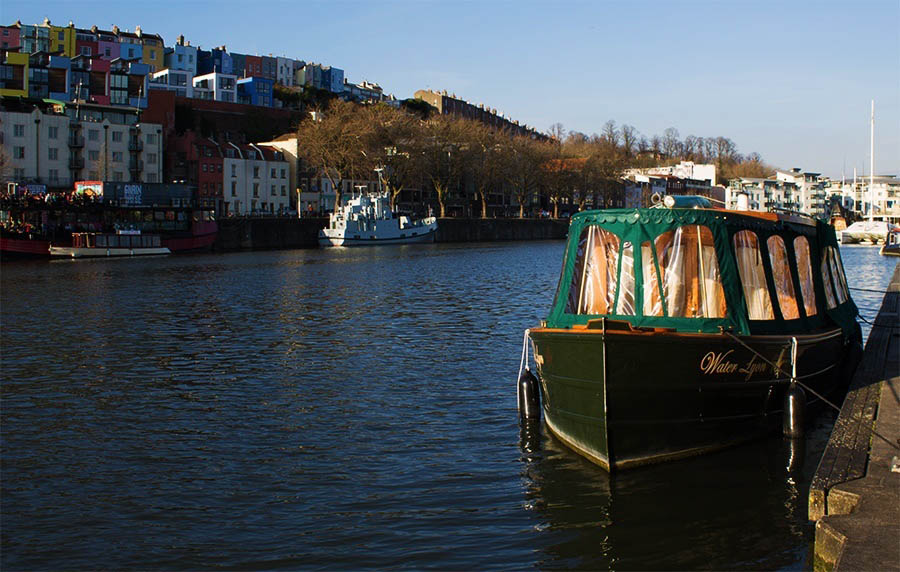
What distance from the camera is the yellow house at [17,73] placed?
102m

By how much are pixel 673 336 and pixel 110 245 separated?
68.6m

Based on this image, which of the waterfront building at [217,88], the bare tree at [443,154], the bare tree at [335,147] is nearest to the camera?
the bare tree at [335,147]

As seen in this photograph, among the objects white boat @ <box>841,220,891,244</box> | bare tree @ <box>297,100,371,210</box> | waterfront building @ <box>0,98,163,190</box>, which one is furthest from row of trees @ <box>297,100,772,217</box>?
white boat @ <box>841,220,891,244</box>

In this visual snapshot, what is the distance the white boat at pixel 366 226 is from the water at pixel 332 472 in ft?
226

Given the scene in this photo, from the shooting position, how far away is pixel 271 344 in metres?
26.9

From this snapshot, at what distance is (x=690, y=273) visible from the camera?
14.3 metres

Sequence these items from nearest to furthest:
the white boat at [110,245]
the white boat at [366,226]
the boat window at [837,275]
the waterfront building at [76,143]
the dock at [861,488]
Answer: the dock at [861,488], the boat window at [837,275], the white boat at [110,245], the waterfront building at [76,143], the white boat at [366,226]

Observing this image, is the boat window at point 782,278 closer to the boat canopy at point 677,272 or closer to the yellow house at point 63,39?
the boat canopy at point 677,272

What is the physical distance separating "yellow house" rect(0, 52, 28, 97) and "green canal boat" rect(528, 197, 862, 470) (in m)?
102

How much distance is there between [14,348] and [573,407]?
18579 millimetres

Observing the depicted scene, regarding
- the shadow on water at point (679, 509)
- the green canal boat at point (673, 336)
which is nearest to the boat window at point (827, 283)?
the green canal boat at point (673, 336)

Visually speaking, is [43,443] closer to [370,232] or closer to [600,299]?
[600,299]

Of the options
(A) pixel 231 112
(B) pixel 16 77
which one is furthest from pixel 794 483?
(A) pixel 231 112

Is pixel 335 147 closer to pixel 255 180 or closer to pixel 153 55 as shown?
pixel 255 180
